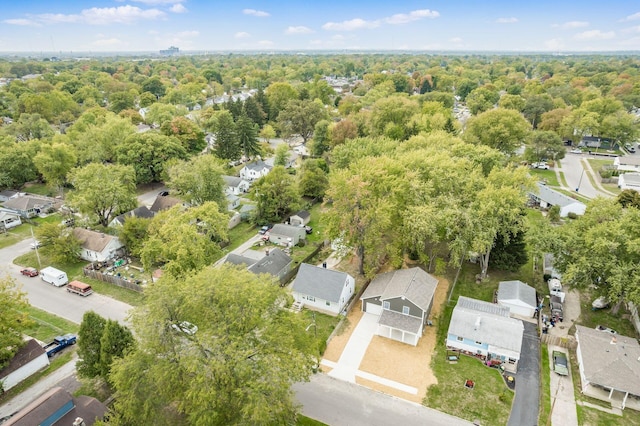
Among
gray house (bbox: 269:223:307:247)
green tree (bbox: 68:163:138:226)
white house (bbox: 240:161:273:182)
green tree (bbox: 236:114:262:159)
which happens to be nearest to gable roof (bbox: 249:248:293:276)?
gray house (bbox: 269:223:307:247)

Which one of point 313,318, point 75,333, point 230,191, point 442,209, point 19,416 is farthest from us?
point 230,191

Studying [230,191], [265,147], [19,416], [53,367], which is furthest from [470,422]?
[265,147]

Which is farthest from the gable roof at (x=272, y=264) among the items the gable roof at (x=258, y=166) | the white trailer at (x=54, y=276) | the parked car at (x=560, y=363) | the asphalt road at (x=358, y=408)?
the gable roof at (x=258, y=166)

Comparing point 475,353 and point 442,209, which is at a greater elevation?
point 442,209

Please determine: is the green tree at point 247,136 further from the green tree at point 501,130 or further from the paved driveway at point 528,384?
the paved driveway at point 528,384

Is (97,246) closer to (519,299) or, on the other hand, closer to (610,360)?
(519,299)

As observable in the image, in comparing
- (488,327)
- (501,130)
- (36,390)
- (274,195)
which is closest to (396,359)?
(488,327)

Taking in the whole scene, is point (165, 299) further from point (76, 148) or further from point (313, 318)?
point (76, 148)
